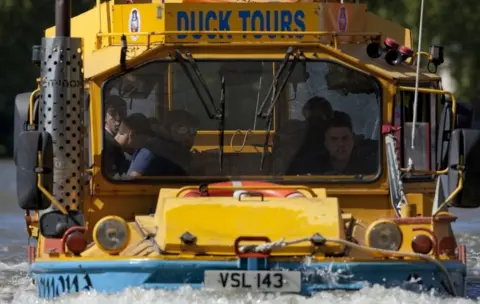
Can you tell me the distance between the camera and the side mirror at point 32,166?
10.8 meters

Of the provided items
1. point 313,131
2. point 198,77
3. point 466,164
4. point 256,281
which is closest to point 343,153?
point 313,131

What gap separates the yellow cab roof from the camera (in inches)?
476

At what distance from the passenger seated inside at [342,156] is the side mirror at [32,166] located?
2.14 m

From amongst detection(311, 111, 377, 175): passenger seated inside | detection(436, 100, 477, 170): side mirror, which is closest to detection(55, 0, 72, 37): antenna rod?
detection(311, 111, 377, 175): passenger seated inside

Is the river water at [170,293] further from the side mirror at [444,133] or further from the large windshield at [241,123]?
the large windshield at [241,123]

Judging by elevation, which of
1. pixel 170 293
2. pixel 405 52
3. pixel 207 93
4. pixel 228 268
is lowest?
pixel 170 293

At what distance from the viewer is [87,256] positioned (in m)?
10.7

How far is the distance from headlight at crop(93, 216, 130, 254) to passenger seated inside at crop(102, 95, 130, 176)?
1419mm

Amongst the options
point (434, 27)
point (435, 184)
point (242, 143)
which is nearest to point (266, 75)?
point (242, 143)

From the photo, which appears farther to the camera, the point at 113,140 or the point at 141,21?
the point at 141,21

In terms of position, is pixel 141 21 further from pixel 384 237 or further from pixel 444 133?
pixel 384 237

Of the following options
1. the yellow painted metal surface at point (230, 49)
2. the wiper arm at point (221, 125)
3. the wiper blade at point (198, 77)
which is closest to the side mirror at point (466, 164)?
the yellow painted metal surface at point (230, 49)

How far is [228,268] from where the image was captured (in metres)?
10.2

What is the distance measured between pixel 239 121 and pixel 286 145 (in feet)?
1.25
